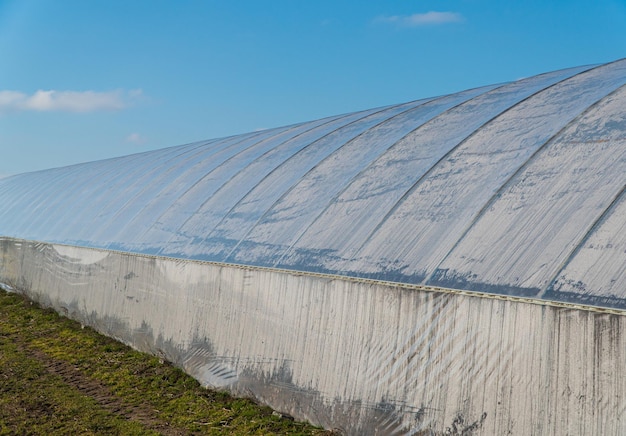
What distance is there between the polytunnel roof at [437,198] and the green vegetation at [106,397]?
208cm

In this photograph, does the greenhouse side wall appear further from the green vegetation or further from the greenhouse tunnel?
the green vegetation

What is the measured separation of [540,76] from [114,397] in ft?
32.0

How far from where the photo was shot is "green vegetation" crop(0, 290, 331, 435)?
8.95m

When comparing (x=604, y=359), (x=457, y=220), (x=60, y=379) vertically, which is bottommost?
(x=60, y=379)

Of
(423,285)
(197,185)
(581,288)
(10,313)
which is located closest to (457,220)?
(423,285)

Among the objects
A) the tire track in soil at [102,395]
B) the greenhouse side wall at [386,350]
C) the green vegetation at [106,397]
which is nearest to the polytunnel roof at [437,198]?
the greenhouse side wall at [386,350]

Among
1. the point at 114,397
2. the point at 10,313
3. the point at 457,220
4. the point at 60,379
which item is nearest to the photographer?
the point at 457,220

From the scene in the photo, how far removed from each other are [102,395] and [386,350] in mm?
5224

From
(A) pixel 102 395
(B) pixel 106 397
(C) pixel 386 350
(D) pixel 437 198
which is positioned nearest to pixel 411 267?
(C) pixel 386 350

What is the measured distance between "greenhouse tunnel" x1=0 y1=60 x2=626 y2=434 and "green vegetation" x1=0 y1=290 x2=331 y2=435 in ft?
1.15

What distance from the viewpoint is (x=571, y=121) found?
350 inches

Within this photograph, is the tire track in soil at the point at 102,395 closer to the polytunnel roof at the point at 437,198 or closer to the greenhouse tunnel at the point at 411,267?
the greenhouse tunnel at the point at 411,267

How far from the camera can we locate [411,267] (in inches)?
313

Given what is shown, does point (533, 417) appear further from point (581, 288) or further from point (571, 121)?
point (571, 121)
